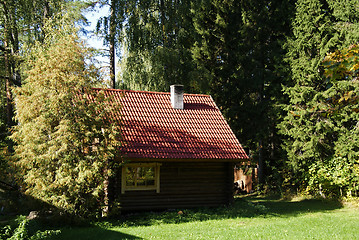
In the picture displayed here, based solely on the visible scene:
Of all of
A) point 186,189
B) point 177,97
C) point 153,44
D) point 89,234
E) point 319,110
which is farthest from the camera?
point 153,44

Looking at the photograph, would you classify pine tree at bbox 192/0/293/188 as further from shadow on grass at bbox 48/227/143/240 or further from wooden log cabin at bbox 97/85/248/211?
shadow on grass at bbox 48/227/143/240

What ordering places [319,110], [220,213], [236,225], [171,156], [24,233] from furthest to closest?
1. [319,110]
2. [220,213]
3. [171,156]
4. [236,225]
5. [24,233]

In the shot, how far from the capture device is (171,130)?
1642 centimetres

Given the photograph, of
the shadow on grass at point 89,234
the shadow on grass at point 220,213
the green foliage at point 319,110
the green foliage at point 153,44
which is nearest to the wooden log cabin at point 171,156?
the shadow on grass at point 220,213

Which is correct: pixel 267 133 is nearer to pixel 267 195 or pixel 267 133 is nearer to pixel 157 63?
pixel 267 195

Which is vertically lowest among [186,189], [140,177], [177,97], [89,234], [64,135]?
[89,234]

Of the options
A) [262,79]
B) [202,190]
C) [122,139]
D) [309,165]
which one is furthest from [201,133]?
[262,79]

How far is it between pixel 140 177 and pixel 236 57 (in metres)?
12.3

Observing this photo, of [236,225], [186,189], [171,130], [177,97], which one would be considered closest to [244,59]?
[177,97]

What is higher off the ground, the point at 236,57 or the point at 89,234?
the point at 236,57

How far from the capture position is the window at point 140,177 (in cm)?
1484

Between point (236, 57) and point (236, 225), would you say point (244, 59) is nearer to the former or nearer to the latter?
point (236, 57)

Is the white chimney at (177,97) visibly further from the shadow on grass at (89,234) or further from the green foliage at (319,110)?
the shadow on grass at (89,234)

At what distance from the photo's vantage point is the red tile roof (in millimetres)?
14961
